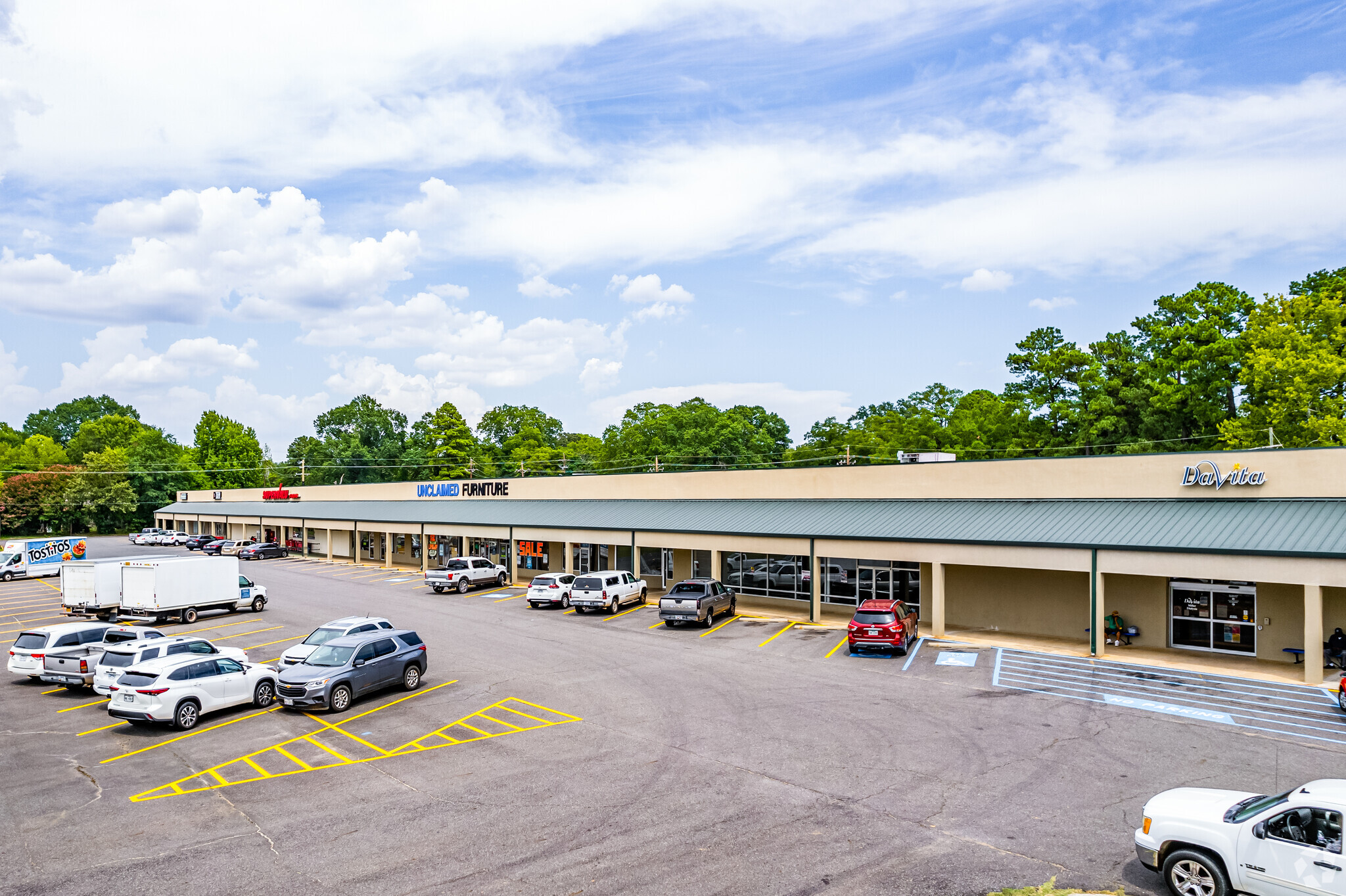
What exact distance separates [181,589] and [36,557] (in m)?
28.5

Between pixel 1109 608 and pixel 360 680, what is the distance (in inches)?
919

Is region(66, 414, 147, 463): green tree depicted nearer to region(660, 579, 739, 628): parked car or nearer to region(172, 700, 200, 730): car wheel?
region(660, 579, 739, 628): parked car

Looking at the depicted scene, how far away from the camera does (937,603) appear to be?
90.7ft

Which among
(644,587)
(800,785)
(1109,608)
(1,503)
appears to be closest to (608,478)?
(644,587)

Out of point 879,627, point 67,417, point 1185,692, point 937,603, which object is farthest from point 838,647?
point 67,417

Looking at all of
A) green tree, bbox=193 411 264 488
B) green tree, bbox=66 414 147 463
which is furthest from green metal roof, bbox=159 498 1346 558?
green tree, bbox=66 414 147 463

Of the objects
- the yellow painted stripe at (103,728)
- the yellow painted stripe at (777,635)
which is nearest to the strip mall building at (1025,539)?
the yellow painted stripe at (777,635)

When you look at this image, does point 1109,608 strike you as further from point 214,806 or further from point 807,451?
point 807,451

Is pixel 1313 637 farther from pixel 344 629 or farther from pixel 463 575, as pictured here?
pixel 463 575

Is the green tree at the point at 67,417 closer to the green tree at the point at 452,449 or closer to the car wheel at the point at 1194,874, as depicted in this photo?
the green tree at the point at 452,449

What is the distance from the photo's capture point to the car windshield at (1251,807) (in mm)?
9328

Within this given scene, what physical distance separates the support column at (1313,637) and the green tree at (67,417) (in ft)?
703

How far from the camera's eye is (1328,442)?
3991cm

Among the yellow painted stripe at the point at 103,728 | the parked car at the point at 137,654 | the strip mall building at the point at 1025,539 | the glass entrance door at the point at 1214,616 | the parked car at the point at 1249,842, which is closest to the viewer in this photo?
the parked car at the point at 1249,842
